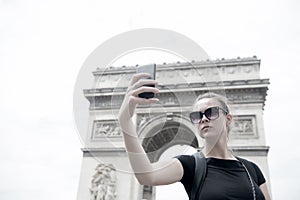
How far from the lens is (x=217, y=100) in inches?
53.4

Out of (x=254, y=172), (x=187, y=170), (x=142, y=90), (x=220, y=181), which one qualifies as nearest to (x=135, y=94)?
(x=142, y=90)

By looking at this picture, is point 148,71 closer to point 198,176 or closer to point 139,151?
point 139,151

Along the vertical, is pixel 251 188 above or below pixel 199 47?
below

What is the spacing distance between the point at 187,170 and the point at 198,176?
56 millimetres

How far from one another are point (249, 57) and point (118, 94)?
12.0 metres

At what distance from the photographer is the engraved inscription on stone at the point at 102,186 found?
10.2 meters

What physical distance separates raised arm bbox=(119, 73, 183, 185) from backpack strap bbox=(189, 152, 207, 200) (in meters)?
0.08

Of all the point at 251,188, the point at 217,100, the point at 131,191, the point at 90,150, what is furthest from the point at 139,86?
the point at 131,191

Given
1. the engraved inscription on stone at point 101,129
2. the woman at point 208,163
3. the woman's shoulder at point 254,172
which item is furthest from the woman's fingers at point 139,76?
the woman's shoulder at point 254,172

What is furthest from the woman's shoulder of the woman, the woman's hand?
the woman's hand

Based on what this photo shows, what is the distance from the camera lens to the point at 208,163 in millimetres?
1287

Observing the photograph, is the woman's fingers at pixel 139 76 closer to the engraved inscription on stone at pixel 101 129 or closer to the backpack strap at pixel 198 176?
the engraved inscription on stone at pixel 101 129

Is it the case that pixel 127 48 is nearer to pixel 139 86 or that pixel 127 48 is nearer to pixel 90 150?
pixel 139 86

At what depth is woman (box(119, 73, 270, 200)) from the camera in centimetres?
95
